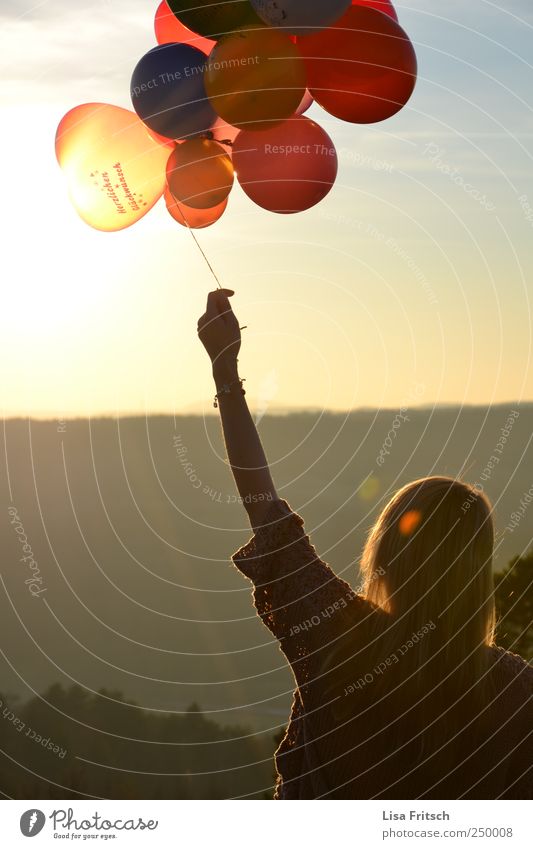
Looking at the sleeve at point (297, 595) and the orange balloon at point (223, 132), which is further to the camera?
the orange balloon at point (223, 132)

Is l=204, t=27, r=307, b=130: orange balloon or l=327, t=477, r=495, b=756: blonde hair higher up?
l=204, t=27, r=307, b=130: orange balloon

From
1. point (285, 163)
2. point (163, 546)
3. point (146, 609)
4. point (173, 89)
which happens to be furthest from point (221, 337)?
point (163, 546)

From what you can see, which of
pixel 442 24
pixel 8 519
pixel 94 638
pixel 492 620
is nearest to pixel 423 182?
pixel 442 24

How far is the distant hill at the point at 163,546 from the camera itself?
34.4 ft

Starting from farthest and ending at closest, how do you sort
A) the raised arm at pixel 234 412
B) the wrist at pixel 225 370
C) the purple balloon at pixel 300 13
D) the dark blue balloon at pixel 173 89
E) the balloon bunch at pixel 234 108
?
the dark blue balloon at pixel 173 89 < the balloon bunch at pixel 234 108 < the purple balloon at pixel 300 13 < the wrist at pixel 225 370 < the raised arm at pixel 234 412

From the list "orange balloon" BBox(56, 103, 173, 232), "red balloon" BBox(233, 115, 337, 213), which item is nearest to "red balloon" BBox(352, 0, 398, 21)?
"red balloon" BBox(233, 115, 337, 213)

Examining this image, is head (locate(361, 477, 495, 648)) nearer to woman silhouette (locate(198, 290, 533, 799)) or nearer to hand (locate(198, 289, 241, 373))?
woman silhouette (locate(198, 290, 533, 799))

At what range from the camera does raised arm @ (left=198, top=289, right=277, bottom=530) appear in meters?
3.38

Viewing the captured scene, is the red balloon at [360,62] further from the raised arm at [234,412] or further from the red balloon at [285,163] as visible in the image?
the raised arm at [234,412]

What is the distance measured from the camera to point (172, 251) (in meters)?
6.73

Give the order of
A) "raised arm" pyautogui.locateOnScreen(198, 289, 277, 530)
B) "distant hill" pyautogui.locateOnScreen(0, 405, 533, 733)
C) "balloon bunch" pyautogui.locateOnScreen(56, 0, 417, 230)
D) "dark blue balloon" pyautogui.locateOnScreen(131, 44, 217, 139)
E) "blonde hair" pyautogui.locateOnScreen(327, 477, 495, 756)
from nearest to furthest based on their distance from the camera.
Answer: "blonde hair" pyautogui.locateOnScreen(327, 477, 495, 756)
"raised arm" pyautogui.locateOnScreen(198, 289, 277, 530)
"balloon bunch" pyautogui.locateOnScreen(56, 0, 417, 230)
"dark blue balloon" pyautogui.locateOnScreen(131, 44, 217, 139)
"distant hill" pyautogui.locateOnScreen(0, 405, 533, 733)

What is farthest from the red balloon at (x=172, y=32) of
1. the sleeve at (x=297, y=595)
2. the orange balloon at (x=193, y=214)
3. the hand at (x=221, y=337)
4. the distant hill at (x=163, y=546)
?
the distant hill at (x=163, y=546)
